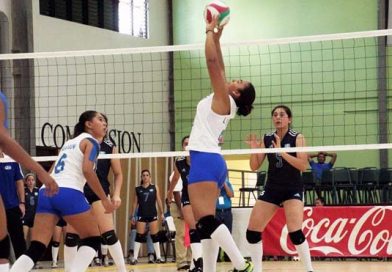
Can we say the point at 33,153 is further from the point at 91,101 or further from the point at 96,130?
the point at 96,130

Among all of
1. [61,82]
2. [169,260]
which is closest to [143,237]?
[169,260]

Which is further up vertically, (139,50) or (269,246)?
(139,50)

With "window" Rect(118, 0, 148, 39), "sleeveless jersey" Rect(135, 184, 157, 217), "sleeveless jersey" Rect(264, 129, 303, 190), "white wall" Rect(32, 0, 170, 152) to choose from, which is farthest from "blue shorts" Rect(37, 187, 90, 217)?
"window" Rect(118, 0, 148, 39)

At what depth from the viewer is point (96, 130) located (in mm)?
7848

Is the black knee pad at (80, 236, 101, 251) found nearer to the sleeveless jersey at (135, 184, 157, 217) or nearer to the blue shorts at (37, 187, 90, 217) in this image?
the blue shorts at (37, 187, 90, 217)

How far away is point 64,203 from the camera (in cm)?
704

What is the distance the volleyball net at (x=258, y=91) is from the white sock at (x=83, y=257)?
13.1 meters

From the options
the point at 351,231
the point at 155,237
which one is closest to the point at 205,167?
the point at 351,231

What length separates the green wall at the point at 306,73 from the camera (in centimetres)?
2273

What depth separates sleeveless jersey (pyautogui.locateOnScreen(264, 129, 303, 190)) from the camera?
888 centimetres

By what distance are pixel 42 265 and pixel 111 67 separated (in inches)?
247

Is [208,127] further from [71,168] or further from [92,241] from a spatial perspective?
[92,241]

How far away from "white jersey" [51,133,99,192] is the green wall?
15.4 m

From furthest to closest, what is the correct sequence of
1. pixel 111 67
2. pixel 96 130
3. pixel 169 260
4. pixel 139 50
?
pixel 111 67 < pixel 169 260 < pixel 139 50 < pixel 96 130
